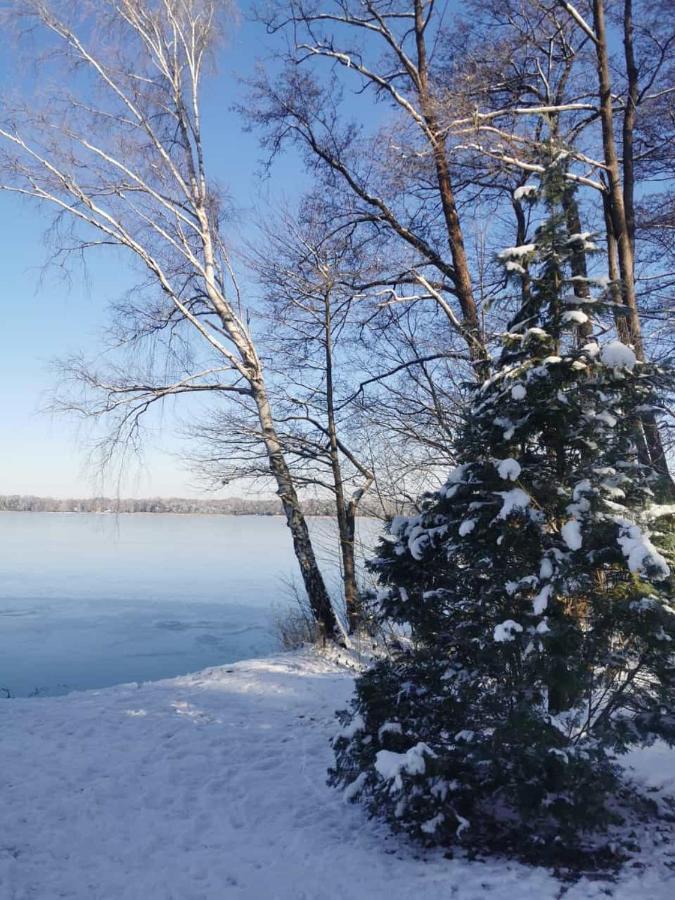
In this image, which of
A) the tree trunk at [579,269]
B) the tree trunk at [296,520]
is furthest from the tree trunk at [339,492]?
the tree trunk at [579,269]

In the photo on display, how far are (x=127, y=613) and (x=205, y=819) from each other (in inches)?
440

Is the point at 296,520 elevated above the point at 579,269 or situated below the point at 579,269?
below

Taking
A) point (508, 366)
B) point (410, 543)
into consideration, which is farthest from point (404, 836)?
point (508, 366)

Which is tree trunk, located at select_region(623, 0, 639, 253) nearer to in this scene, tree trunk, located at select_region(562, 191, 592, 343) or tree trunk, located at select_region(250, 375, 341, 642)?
tree trunk, located at select_region(562, 191, 592, 343)

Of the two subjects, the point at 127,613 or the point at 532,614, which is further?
the point at 127,613

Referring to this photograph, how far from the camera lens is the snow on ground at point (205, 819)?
3430 millimetres

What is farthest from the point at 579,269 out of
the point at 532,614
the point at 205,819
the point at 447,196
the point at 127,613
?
the point at 127,613

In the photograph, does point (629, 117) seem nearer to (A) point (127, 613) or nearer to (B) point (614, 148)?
(B) point (614, 148)

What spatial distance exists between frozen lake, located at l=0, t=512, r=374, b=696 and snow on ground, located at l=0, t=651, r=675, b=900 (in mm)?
3522

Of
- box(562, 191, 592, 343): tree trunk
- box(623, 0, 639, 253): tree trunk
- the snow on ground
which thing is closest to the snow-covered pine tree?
box(562, 191, 592, 343): tree trunk

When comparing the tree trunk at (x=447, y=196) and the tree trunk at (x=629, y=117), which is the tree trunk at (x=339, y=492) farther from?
the tree trunk at (x=629, y=117)

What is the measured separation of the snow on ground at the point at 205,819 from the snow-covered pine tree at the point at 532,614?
0.30m

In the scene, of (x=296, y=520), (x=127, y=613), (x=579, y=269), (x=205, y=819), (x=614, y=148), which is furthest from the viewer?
(x=127, y=613)

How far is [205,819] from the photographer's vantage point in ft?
14.4
